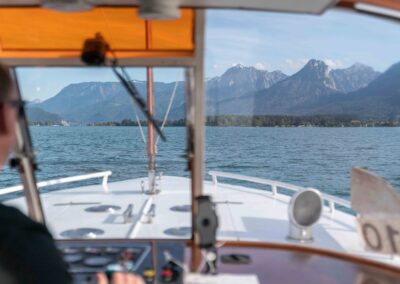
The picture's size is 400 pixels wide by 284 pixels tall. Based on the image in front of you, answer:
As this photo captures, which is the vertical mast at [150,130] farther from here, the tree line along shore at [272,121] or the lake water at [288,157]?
the lake water at [288,157]

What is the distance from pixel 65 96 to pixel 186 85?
794 millimetres

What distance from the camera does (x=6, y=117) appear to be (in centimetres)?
82

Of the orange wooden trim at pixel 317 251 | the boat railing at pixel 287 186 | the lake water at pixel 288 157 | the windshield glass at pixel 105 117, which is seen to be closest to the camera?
the orange wooden trim at pixel 317 251

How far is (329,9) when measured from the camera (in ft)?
6.91

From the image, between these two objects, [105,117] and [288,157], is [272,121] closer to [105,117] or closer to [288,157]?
[105,117]

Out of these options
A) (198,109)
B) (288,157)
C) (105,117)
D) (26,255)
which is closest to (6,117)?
(26,255)

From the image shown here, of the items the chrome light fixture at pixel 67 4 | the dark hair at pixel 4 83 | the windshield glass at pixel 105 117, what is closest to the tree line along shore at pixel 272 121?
the windshield glass at pixel 105 117

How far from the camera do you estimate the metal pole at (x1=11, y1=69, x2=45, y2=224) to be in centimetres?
247

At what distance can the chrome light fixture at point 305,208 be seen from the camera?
→ 249cm

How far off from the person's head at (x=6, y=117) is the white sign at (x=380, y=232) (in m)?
1.87

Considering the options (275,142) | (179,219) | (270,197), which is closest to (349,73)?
(275,142)

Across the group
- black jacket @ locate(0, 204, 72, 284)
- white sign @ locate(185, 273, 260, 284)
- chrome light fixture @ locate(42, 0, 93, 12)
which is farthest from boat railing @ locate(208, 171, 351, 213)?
black jacket @ locate(0, 204, 72, 284)

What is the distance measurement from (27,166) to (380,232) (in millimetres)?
1750

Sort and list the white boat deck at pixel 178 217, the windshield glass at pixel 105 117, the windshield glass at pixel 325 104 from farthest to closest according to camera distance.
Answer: the windshield glass at pixel 325 104, the white boat deck at pixel 178 217, the windshield glass at pixel 105 117
